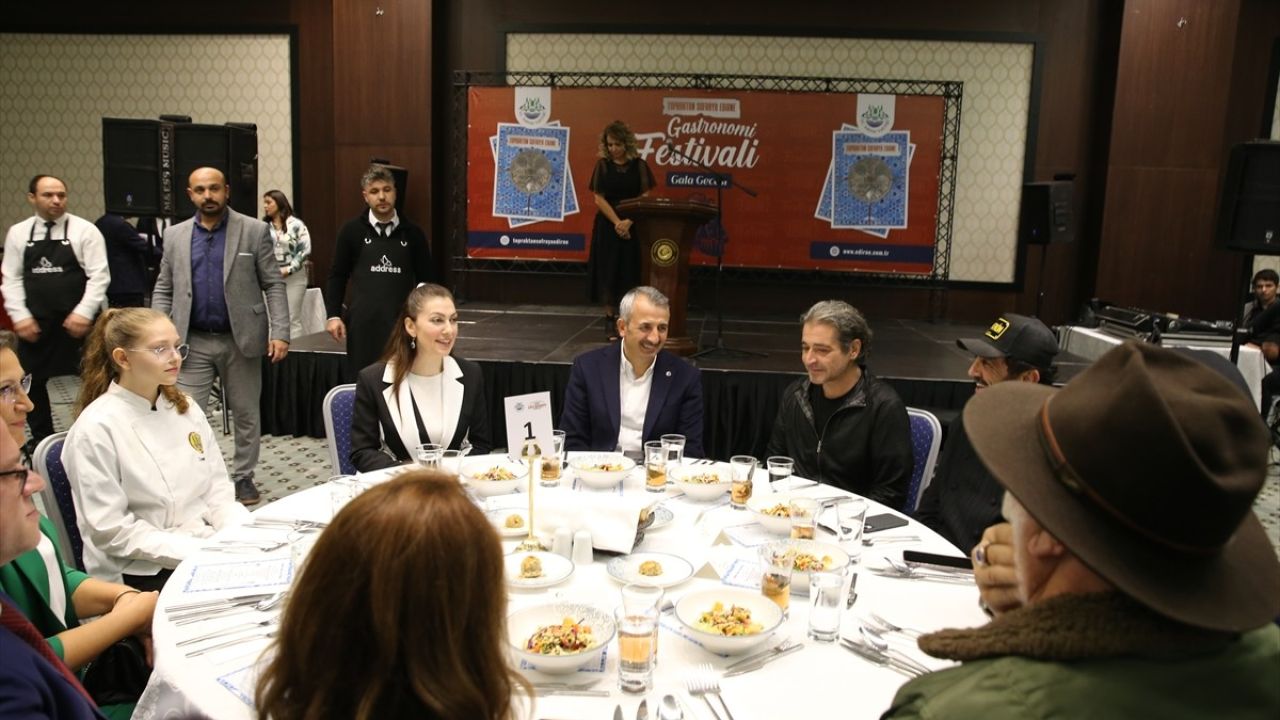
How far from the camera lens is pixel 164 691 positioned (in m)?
1.49

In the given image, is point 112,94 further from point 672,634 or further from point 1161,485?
point 1161,485

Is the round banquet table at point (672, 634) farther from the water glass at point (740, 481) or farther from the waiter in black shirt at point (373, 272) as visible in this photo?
the waiter in black shirt at point (373, 272)

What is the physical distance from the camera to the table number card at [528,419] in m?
A: 2.40

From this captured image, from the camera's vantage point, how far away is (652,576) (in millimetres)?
1889

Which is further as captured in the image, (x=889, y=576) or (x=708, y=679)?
(x=889, y=576)

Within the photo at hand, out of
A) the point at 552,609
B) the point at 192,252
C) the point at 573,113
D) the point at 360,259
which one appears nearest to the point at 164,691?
the point at 552,609

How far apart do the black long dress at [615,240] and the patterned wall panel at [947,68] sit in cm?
246

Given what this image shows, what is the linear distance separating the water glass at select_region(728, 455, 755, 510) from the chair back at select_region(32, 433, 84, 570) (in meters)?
1.79

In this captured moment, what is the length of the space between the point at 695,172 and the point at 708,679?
701cm

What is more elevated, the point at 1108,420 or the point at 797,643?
the point at 1108,420

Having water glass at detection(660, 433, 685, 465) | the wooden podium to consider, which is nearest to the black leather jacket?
water glass at detection(660, 433, 685, 465)

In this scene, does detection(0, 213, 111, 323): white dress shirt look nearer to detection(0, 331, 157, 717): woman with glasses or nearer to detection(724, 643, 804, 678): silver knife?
detection(0, 331, 157, 717): woman with glasses

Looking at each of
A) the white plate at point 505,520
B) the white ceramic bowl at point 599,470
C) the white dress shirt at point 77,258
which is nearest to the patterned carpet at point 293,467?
the white dress shirt at point 77,258

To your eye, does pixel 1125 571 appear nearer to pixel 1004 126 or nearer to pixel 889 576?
pixel 889 576
